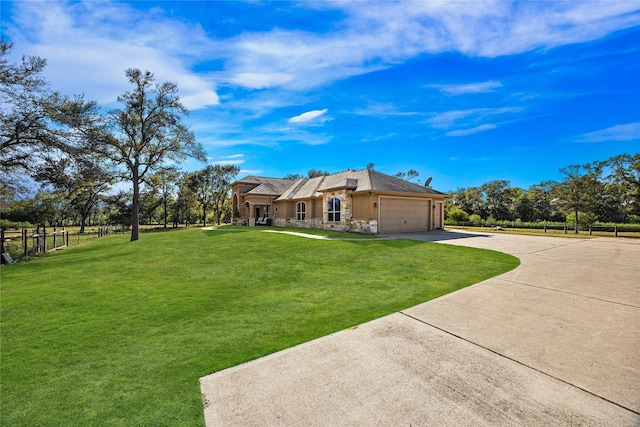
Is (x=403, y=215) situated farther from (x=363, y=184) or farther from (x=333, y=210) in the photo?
(x=333, y=210)

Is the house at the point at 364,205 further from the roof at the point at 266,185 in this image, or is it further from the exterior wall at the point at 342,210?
the roof at the point at 266,185

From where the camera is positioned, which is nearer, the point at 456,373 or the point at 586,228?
the point at 456,373

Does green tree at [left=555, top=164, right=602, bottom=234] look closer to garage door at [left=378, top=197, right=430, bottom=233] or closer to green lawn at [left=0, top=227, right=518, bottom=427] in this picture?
garage door at [left=378, top=197, right=430, bottom=233]

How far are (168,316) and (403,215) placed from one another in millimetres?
17117

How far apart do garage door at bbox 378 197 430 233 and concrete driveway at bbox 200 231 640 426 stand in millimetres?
13508

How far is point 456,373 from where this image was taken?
2.96 meters

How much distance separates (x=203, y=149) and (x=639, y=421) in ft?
85.8

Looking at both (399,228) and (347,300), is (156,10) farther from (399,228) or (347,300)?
(399,228)

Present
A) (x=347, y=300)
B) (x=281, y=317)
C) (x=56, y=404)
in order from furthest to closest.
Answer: (x=347, y=300)
(x=281, y=317)
(x=56, y=404)

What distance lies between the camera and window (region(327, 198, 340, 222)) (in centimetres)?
2061

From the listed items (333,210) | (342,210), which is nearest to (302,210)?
(333,210)

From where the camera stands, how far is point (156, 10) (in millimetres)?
8320

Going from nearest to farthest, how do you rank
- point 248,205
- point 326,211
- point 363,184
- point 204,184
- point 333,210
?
point 363,184, point 333,210, point 326,211, point 248,205, point 204,184

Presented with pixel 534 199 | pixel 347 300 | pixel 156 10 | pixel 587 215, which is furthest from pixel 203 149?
pixel 534 199
